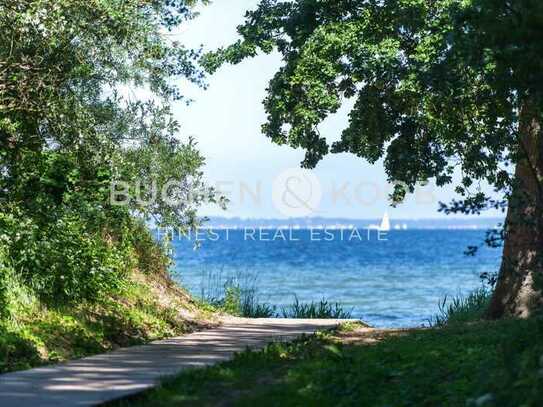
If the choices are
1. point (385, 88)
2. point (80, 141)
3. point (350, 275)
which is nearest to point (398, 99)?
point (385, 88)

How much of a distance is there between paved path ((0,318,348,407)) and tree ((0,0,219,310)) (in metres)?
2.13

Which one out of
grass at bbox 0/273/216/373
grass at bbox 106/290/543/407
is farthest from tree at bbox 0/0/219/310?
grass at bbox 106/290/543/407

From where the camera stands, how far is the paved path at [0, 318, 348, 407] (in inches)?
327

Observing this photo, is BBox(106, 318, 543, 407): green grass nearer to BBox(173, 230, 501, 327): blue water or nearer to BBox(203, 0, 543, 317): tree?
BBox(203, 0, 543, 317): tree

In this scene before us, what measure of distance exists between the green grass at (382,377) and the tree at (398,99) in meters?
1.49

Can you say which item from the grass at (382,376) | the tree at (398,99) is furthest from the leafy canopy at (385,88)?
the grass at (382,376)

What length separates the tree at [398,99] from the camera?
12297mm

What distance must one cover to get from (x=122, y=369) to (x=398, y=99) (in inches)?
287

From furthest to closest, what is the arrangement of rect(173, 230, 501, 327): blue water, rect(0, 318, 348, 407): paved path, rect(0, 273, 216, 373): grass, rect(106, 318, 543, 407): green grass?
rect(173, 230, 501, 327): blue water → rect(0, 273, 216, 373): grass → rect(0, 318, 348, 407): paved path → rect(106, 318, 543, 407): green grass

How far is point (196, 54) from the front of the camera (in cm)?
1491

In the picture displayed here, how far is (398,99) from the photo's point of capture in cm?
1499

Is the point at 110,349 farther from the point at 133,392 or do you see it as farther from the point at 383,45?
the point at 383,45

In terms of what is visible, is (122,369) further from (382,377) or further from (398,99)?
(398,99)

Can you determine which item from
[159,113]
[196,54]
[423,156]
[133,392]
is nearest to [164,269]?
[159,113]
